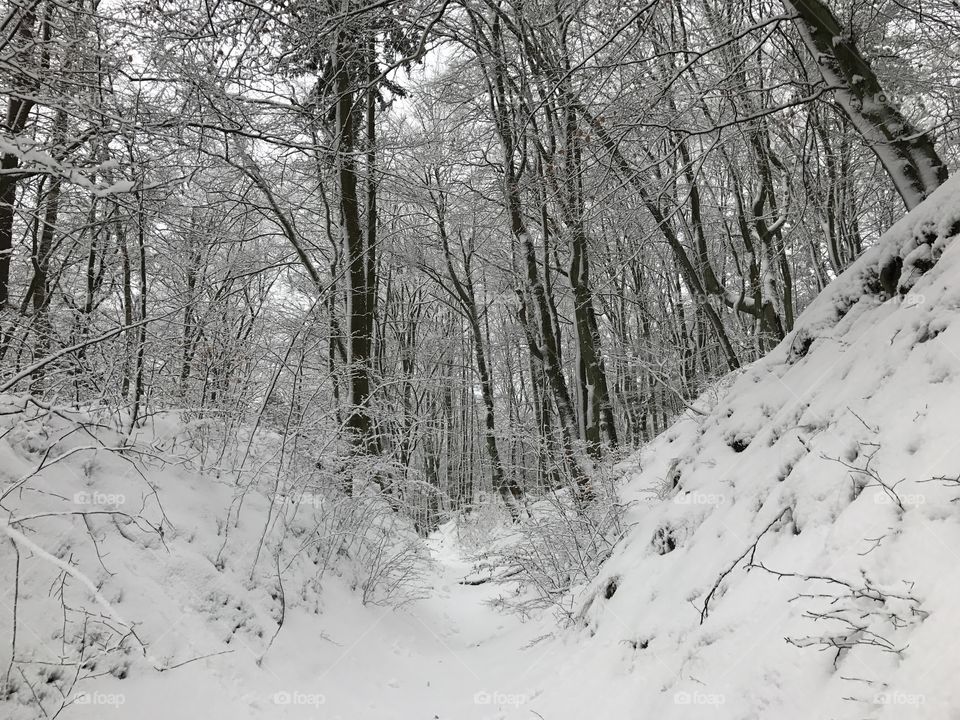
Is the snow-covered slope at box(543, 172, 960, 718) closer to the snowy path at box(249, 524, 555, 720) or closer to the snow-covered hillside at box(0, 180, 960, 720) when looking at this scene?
the snow-covered hillside at box(0, 180, 960, 720)

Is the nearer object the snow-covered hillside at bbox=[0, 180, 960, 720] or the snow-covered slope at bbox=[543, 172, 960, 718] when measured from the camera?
the snow-covered slope at bbox=[543, 172, 960, 718]

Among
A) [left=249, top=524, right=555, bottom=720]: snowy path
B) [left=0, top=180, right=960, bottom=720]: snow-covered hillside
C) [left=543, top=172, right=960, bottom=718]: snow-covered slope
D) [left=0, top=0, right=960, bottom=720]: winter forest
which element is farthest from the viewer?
[left=249, top=524, right=555, bottom=720]: snowy path

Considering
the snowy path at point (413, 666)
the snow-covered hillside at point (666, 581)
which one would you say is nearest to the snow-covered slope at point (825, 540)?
the snow-covered hillside at point (666, 581)

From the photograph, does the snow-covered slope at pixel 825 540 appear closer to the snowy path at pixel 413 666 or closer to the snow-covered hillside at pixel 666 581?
the snow-covered hillside at pixel 666 581

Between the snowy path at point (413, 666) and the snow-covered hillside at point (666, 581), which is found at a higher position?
the snow-covered hillside at point (666, 581)

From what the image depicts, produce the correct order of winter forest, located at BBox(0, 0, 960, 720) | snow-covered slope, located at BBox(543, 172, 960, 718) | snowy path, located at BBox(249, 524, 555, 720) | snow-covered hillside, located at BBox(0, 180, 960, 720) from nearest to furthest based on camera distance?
1. snow-covered slope, located at BBox(543, 172, 960, 718)
2. snow-covered hillside, located at BBox(0, 180, 960, 720)
3. winter forest, located at BBox(0, 0, 960, 720)
4. snowy path, located at BBox(249, 524, 555, 720)

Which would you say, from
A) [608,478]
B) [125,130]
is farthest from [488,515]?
[125,130]

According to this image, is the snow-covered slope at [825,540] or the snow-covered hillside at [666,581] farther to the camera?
the snow-covered hillside at [666,581]

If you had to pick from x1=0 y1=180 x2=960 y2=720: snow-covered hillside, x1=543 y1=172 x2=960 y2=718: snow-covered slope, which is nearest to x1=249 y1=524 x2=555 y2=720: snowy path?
x1=0 y1=180 x2=960 y2=720: snow-covered hillside

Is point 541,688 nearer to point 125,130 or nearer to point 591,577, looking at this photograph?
A: point 591,577

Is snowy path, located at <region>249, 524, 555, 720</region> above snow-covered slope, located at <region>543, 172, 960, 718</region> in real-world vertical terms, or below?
below

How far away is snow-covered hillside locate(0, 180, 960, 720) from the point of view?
6.33ft


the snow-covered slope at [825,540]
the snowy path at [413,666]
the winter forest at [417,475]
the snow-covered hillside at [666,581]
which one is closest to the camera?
the snow-covered slope at [825,540]

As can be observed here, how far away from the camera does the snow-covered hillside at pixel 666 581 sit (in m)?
1.93
